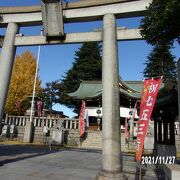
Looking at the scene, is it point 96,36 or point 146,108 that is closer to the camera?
point 146,108

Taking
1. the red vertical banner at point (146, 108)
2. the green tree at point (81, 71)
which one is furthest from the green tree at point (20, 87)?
the red vertical banner at point (146, 108)

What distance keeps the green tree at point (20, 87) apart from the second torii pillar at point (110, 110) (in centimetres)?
2769

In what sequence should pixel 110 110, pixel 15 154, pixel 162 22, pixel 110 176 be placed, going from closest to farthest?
pixel 162 22 → pixel 110 176 → pixel 110 110 → pixel 15 154

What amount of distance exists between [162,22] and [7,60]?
7.10 metres

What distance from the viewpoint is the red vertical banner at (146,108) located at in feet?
23.9

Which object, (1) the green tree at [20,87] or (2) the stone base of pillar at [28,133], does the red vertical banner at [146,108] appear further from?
(1) the green tree at [20,87]

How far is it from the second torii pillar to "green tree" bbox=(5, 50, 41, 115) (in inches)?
1090

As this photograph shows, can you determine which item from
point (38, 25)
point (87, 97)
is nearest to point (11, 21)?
point (38, 25)

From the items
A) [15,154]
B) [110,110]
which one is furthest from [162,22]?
[15,154]

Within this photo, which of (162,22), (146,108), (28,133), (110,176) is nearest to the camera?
(162,22)

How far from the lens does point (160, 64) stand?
4484 cm

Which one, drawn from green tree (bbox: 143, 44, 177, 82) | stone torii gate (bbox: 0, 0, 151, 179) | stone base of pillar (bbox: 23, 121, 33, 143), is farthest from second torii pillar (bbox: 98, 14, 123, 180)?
green tree (bbox: 143, 44, 177, 82)

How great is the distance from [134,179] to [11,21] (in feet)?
27.2

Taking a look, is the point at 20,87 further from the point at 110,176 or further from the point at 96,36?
the point at 110,176
